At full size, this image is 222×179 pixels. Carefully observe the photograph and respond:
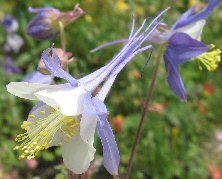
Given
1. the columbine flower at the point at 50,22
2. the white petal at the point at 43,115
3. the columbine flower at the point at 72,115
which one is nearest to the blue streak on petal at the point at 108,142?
the columbine flower at the point at 72,115

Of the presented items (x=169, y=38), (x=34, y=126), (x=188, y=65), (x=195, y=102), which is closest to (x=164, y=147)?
(x=195, y=102)

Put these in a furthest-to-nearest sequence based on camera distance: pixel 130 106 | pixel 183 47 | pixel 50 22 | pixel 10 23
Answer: pixel 10 23
pixel 130 106
pixel 50 22
pixel 183 47

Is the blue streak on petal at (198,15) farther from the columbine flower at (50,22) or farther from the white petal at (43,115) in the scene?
the white petal at (43,115)

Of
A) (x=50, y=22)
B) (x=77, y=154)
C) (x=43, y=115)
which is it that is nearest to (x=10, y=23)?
(x=50, y=22)

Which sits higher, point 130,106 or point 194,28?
point 194,28

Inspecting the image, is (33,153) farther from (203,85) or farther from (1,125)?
(203,85)

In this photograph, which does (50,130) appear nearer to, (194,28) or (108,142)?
(108,142)

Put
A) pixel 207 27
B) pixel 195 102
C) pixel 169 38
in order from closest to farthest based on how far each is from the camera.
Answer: pixel 169 38 < pixel 195 102 < pixel 207 27

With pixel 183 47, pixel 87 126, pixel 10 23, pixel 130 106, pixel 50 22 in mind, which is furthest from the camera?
pixel 10 23
